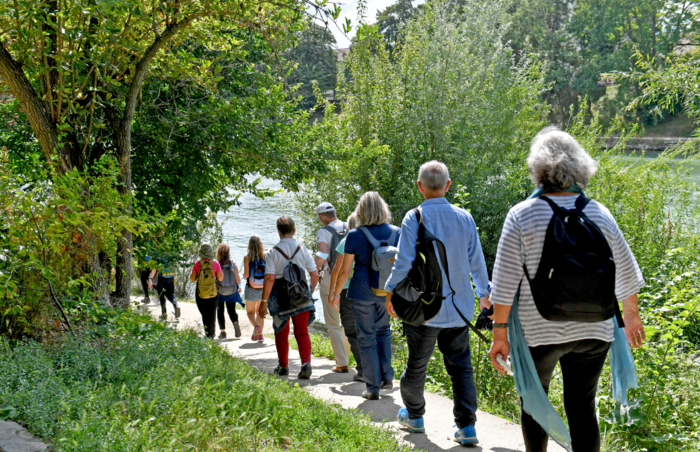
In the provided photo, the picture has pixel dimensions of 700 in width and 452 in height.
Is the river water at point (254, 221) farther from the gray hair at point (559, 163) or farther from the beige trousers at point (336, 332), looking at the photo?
the gray hair at point (559, 163)

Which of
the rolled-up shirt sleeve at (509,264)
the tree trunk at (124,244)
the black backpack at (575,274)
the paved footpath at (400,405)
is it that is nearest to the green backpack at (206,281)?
the paved footpath at (400,405)

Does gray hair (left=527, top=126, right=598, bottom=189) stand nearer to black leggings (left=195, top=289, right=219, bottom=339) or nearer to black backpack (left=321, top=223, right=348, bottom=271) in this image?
black backpack (left=321, top=223, right=348, bottom=271)

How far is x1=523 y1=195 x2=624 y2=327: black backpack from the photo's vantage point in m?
2.53

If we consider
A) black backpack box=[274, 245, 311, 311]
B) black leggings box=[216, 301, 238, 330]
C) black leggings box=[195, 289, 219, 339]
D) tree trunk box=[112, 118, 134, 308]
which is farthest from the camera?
black leggings box=[216, 301, 238, 330]

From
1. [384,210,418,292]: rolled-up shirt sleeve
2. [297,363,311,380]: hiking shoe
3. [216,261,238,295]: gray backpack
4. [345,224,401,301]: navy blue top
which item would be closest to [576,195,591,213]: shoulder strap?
[384,210,418,292]: rolled-up shirt sleeve

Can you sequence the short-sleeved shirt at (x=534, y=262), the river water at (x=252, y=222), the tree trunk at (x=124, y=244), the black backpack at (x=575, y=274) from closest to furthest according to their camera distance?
the black backpack at (x=575, y=274) → the short-sleeved shirt at (x=534, y=262) → the tree trunk at (x=124, y=244) → the river water at (x=252, y=222)

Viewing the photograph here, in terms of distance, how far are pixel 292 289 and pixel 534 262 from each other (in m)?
3.37

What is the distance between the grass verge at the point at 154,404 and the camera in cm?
276

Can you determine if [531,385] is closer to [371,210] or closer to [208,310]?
[371,210]

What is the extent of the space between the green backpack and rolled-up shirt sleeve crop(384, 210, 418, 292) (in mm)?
5131

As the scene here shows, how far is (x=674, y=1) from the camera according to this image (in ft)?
29.2

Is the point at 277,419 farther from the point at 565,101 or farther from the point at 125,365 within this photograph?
the point at 565,101

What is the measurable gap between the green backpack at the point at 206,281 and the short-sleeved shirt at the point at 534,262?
20.3ft

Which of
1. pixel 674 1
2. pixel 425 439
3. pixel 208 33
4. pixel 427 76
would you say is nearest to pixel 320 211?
pixel 208 33
